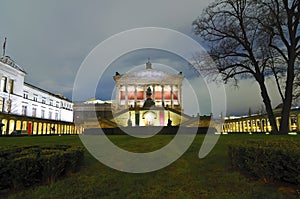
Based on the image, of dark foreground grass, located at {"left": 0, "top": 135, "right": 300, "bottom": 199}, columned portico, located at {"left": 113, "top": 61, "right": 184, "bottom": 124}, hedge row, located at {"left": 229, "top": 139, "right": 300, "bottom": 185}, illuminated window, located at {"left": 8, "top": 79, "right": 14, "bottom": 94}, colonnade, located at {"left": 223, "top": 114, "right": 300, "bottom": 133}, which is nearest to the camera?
hedge row, located at {"left": 229, "top": 139, "right": 300, "bottom": 185}

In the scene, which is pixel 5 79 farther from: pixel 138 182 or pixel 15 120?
pixel 138 182

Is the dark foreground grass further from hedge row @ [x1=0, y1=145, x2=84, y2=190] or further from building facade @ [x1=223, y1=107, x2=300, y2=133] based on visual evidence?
building facade @ [x1=223, y1=107, x2=300, y2=133]

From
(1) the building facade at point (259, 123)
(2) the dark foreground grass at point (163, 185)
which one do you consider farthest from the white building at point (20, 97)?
(1) the building facade at point (259, 123)

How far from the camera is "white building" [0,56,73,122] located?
51000mm

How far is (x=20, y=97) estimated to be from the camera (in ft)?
185

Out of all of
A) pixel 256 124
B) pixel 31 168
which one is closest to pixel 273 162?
pixel 31 168

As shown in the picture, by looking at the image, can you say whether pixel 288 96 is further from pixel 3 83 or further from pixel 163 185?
pixel 3 83

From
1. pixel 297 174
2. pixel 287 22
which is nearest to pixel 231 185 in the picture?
pixel 297 174

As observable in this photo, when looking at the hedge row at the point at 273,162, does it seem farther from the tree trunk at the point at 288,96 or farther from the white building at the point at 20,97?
the white building at the point at 20,97

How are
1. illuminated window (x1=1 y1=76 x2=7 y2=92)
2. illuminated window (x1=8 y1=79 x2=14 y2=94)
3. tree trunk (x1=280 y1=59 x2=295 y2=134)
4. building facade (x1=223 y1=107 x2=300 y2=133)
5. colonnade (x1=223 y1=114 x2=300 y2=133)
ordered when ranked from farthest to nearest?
colonnade (x1=223 y1=114 x2=300 y2=133), building facade (x1=223 y1=107 x2=300 y2=133), illuminated window (x1=8 y1=79 x2=14 y2=94), illuminated window (x1=1 y1=76 x2=7 y2=92), tree trunk (x1=280 y1=59 x2=295 y2=134)

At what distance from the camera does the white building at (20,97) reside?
51000 mm

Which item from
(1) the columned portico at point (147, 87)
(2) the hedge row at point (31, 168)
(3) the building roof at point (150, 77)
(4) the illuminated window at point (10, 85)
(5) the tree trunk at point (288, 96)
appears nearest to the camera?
(2) the hedge row at point (31, 168)

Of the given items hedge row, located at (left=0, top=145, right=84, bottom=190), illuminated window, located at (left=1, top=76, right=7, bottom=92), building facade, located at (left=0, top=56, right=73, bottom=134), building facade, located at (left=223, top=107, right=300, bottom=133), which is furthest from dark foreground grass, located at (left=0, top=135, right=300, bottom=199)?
illuminated window, located at (left=1, top=76, right=7, bottom=92)

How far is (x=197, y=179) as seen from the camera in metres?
6.52
